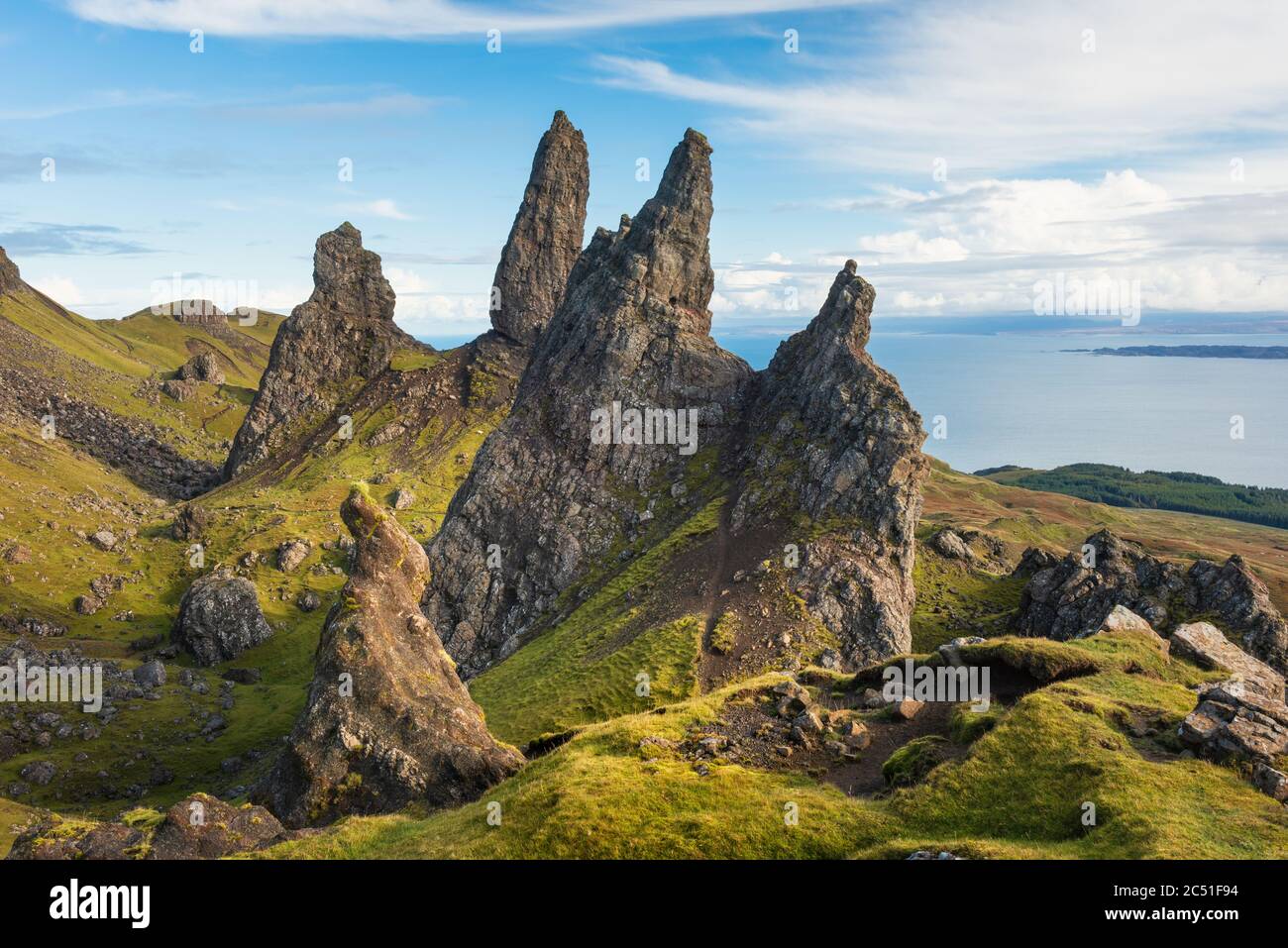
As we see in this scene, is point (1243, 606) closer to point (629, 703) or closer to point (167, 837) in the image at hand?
point (629, 703)

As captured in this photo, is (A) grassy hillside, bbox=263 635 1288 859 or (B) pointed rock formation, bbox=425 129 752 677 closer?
(A) grassy hillside, bbox=263 635 1288 859

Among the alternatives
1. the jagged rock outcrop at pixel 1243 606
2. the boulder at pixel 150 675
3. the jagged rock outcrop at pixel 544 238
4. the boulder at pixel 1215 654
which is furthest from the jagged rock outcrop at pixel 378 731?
the jagged rock outcrop at pixel 544 238

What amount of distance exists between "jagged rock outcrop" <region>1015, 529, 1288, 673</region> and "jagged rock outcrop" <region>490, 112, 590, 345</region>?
12473 cm

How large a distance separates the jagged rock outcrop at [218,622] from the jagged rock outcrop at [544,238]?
88993 mm

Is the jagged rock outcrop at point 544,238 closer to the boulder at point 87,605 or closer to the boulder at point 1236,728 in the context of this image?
the boulder at point 87,605

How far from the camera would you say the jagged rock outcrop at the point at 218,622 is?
98438 millimetres

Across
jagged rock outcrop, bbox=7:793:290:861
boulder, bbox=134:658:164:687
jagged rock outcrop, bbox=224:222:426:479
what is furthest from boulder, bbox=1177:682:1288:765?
jagged rock outcrop, bbox=224:222:426:479

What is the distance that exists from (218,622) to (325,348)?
8813 centimetres

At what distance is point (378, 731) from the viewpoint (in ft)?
135

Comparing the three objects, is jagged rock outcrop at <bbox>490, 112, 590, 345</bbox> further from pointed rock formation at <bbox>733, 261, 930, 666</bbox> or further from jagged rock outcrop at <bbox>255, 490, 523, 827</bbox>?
jagged rock outcrop at <bbox>255, 490, 523, 827</bbox>

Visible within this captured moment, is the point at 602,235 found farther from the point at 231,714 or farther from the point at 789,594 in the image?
the point at 231,714

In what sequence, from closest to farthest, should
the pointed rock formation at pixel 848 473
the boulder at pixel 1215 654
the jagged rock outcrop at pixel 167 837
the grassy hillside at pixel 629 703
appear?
the grassy hillside at pixel 629 703, the jagged rock outcrop at pixel 167 837, the boulder at pixel 1215 654, the pointed rock formation at pixel 848 473

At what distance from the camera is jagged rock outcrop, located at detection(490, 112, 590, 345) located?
17025cm
